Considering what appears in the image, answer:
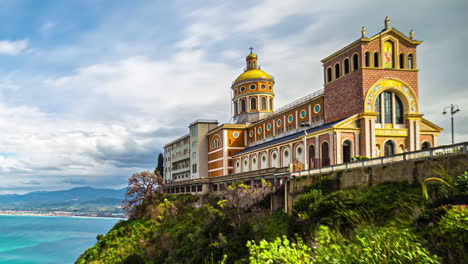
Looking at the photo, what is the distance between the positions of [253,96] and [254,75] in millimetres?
3970

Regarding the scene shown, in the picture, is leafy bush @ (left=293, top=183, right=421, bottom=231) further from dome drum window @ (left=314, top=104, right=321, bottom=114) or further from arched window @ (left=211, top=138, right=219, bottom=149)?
arched window @ (left=211, top=138, right=219, bottom=149)

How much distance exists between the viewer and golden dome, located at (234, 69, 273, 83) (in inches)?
2933

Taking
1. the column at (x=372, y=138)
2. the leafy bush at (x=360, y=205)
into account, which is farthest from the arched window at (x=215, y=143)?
the leafy bush at (x=360, y=205)

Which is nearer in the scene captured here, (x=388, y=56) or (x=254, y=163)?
(x=388, y=56)

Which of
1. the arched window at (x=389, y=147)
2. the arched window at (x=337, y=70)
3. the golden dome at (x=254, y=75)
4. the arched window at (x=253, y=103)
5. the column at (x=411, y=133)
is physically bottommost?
the arched window at (x=389, y=147)

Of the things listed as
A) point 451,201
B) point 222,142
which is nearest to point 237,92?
point 222,142

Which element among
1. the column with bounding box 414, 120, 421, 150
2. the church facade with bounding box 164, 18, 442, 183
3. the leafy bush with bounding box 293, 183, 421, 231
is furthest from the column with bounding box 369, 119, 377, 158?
the leafy bush with bounding box 293, 183, 421, 231

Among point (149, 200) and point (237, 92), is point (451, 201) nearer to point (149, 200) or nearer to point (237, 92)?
point (149, 200)

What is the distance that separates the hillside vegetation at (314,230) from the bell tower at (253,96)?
21133mm

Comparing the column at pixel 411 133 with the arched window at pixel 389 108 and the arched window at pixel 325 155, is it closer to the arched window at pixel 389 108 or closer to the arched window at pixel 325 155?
the arched window at pixel 389 108

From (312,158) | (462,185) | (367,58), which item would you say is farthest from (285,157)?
(462,185)

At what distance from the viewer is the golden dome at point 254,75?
74.5 meters

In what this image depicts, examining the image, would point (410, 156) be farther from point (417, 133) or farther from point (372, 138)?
point (417, 133)

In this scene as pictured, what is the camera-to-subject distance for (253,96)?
74250 mm
